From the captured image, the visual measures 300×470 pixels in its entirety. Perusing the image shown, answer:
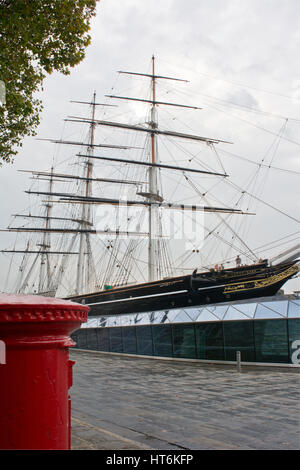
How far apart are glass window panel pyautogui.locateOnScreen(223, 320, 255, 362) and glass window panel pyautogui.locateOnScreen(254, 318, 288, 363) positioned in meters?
0.27

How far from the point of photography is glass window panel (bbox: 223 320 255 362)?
16953 millimetres

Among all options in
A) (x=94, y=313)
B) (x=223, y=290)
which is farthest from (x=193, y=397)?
(x=94, y=313)

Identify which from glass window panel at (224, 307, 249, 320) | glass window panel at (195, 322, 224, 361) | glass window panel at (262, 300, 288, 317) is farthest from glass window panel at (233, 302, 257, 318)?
glass window panel at (195, 322, 224, 361)

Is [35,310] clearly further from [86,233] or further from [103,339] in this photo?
[86,233]

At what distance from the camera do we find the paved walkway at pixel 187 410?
6017mm

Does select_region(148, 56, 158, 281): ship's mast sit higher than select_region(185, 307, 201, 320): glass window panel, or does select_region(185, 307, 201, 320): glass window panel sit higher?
select_region(148, 56, 158, 281): ship's mast

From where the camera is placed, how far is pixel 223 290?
25.6 m

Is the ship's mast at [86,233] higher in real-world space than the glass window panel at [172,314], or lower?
higher

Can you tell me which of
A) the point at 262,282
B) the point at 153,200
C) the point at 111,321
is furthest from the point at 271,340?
the point at 153,200

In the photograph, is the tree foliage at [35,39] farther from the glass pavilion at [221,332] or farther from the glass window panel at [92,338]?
the glass window panel at [92,338]

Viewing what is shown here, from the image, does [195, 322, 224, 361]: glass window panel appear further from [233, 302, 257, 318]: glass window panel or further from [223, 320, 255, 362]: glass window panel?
[233, 302, 257, 318]: glass window panel

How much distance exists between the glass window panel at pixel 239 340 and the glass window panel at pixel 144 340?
5161 millimetres

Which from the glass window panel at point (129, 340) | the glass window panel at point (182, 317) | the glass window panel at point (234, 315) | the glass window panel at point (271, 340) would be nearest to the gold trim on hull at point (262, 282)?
the glass window panel at point (182, 317)

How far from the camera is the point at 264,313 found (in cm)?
1677
